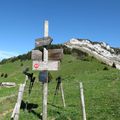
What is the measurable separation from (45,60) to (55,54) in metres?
0.57

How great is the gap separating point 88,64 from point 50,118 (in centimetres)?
5584

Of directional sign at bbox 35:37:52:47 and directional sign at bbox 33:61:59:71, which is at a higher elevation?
directional sign at bbox 35:37:52:47

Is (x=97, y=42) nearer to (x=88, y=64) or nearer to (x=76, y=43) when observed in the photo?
(x=76, y=43)

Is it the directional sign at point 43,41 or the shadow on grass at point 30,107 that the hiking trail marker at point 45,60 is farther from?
the shadow on grass at point 30,107

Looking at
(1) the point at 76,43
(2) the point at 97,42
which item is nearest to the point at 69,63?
(1) the point at 76,43

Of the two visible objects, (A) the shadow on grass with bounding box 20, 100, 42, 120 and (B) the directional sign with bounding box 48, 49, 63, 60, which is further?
(A) the shadow on grass with bounding box 20, 100, 42, 120

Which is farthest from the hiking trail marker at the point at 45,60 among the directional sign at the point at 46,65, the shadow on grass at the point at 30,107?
the shadow on grass at the point at 30,107

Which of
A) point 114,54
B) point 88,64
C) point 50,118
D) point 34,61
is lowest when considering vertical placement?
point 50,118

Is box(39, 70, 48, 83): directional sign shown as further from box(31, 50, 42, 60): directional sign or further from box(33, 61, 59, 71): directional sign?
box(31, 50, 42, 60): directional sign

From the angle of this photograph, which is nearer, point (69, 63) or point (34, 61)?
point (34, 61)

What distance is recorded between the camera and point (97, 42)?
129 meters

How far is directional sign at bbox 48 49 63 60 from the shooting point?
64.0 ft

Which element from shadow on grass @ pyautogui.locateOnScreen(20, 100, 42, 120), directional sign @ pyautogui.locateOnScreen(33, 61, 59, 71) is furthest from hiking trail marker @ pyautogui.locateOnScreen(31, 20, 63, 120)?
shadow on grass @ pyautogui.locateOnScreen(20, 100, 42, 120)

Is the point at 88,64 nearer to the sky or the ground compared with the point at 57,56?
nearer to the sky
